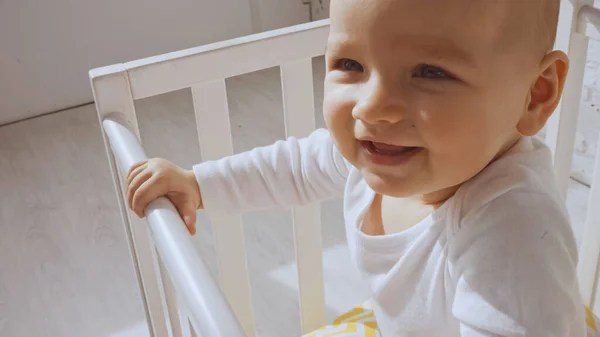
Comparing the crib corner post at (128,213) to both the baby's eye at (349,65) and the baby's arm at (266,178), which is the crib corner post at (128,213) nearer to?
the baby's arm at (266,178)

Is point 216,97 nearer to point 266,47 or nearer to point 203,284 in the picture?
point 266,47

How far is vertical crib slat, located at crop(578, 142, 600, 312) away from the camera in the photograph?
0.89 m

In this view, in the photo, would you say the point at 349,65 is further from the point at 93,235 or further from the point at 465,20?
the point at 93,235

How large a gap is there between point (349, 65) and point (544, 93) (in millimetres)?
156

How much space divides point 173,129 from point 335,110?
146 centimetres

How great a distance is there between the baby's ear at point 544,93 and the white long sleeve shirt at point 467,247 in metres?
0.04

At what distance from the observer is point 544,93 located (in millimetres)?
540

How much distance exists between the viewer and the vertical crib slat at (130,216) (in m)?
0.71

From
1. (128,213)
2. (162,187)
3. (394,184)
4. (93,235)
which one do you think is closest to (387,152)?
(394,184)

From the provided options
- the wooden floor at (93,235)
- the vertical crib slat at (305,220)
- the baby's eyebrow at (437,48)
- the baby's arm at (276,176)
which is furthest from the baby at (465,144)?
the wooden floor at (93,235)

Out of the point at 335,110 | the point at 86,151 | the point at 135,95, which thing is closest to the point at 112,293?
the point at 86,151

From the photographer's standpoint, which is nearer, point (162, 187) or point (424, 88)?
point (424, 88)

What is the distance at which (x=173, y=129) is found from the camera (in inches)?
77.2

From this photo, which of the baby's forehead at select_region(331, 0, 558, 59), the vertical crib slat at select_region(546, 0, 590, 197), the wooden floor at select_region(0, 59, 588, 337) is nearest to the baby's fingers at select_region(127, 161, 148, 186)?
the baby's forehead at select_region(331, 0, 558, 59)
